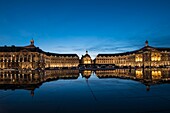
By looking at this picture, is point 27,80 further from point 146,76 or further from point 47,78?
point 146,76

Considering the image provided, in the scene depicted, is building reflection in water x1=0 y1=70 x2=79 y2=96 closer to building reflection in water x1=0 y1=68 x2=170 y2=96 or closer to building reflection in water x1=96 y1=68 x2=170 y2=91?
building reflection in water x1=0 y1=68 x2=170 y2=96

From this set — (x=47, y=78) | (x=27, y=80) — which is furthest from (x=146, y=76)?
(x=27, y=80)

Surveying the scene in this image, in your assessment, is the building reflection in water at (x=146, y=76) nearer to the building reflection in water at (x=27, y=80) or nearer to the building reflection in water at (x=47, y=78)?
the building reflection in water at (x=47, y=78)

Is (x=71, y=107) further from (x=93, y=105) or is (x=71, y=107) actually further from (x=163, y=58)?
(x=163, y=58)

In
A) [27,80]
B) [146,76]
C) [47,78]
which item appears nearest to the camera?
[27,80]

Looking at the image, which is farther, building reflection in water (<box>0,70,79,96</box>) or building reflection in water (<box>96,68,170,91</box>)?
building reflection in water (<box>96,68,170,91</box>)

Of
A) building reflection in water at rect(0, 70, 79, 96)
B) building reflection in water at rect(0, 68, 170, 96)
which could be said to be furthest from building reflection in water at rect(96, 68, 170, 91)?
building reflection in water at rect(0, 70, 79, 96)

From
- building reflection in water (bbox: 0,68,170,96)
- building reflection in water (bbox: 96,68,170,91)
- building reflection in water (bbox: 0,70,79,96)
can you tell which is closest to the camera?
building reflection in water (bbox: 0,70,79,96)

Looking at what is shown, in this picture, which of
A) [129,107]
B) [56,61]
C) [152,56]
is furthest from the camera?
[56,61]

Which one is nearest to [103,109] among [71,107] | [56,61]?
[71,107]

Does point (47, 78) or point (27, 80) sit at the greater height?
point (27, 80)

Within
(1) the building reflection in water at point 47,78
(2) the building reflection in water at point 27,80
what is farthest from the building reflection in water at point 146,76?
(2) the building reflection in water at point 27,80

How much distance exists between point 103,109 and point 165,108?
236 cm

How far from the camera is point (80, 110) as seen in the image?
6.19 m
